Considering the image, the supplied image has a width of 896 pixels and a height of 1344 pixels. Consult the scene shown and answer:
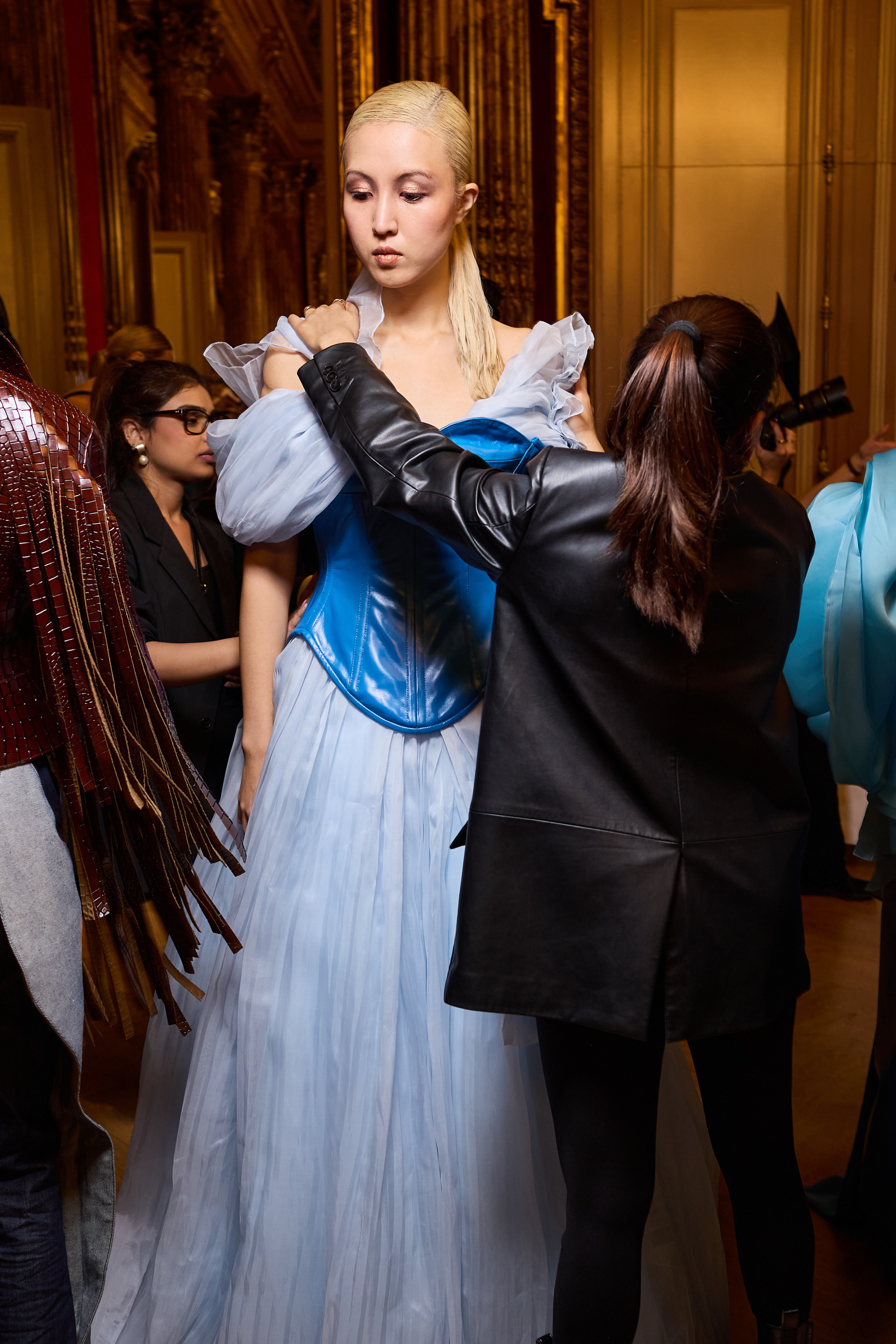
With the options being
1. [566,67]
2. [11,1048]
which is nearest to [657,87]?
[566,67]

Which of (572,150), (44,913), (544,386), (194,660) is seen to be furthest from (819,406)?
(572,150)

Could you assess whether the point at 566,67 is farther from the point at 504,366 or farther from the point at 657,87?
the point at 504,366

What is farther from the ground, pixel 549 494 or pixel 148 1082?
pixel 549 494

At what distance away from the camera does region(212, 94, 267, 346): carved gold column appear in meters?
13.8

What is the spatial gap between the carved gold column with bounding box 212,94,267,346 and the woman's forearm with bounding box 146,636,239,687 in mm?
12109

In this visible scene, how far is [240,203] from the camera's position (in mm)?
14430

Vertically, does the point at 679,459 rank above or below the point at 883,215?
below

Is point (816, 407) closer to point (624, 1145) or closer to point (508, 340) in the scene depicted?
point (508, 340)

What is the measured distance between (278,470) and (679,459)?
0.61 metres

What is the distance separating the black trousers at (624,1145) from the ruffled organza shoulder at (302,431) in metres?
0.74

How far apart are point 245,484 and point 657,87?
194 inches

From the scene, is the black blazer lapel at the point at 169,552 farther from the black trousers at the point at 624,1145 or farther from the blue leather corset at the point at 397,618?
the black trousers at the point at 624,1145

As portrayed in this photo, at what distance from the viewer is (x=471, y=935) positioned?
3.88 ft

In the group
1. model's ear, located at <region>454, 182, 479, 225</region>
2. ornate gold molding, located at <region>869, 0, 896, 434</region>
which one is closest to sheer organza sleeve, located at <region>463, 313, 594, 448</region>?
model's ear, located at <region>454, 182, 479, 225</region>
